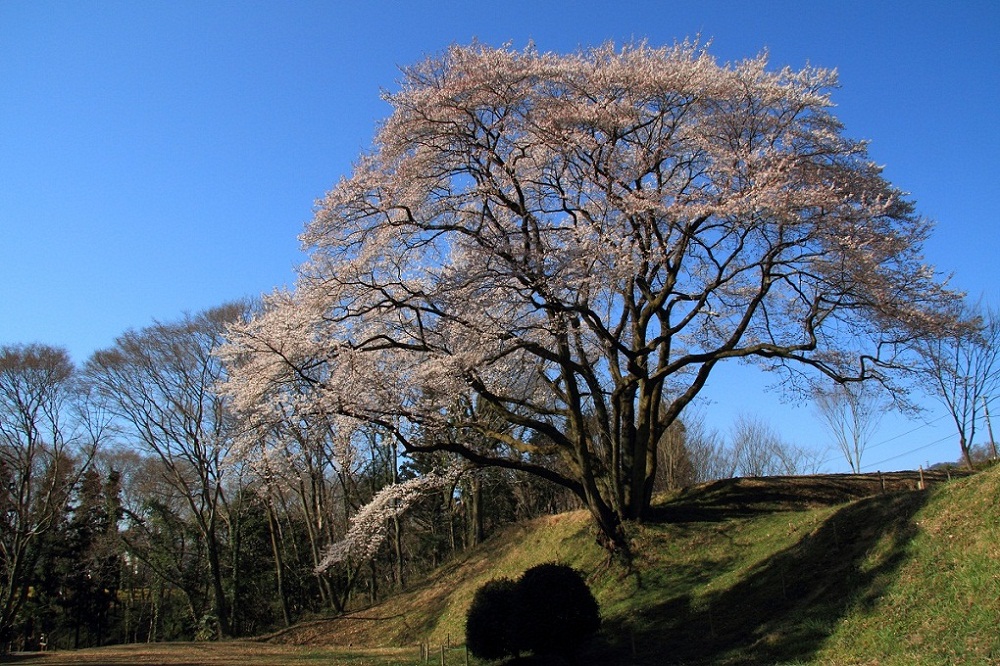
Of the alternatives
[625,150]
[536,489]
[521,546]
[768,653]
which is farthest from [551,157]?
[536,489]

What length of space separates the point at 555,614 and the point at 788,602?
3530 mm

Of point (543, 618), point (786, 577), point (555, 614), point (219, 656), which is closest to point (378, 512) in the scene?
point (543, 618)

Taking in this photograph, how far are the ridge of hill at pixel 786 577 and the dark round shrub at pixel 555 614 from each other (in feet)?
2.82

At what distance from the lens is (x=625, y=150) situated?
14.7 meters

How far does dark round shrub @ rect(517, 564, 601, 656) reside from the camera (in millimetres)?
11453

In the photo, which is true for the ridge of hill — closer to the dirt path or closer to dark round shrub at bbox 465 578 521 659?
dark round shrub at bbox 465 578 521 659

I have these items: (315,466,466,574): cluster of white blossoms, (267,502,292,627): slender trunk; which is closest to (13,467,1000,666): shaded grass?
(315,466,466,574): cluster of white blossoms

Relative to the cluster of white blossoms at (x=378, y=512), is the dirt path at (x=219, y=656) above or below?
below

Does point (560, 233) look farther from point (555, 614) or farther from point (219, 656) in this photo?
point (219, 656)

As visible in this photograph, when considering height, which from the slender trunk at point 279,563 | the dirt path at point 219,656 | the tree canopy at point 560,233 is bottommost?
the dirt path at point 219,656

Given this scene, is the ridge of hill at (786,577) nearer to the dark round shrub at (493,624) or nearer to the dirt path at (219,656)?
the dark round shrub at (493,624)

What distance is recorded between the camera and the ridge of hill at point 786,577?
8.18 metres

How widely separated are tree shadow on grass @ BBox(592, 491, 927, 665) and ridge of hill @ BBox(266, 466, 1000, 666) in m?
0.03

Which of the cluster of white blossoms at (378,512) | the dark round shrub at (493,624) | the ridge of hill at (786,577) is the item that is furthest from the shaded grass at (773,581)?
the cluster of white blossoms at (378,512)
